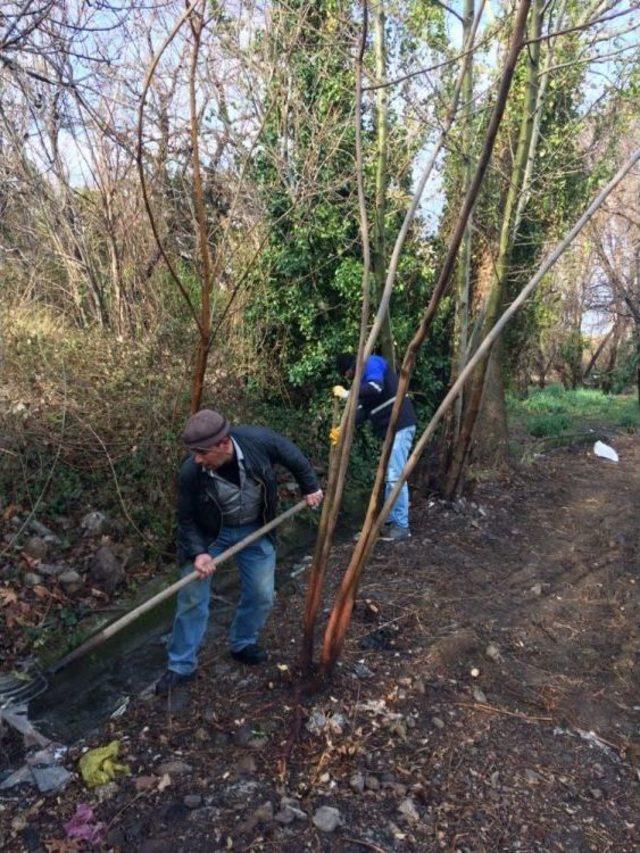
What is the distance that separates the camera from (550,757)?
3.46 metres

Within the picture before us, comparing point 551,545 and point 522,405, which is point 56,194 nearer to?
point 551,545

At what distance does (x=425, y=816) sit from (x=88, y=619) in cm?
295

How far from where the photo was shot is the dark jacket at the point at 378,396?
6.23 meters

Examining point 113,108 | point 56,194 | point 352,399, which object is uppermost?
point 113,108

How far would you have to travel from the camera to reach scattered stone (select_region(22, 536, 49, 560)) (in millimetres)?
5258

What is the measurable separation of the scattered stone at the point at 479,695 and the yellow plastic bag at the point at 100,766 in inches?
74.7

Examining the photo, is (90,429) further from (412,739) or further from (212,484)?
(412,739)

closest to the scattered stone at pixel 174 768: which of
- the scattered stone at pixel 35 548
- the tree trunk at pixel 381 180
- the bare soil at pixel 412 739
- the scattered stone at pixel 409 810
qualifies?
the bare soil at pixel 412 739

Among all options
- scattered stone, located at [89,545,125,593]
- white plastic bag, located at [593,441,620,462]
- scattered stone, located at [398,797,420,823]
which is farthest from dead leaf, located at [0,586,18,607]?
white plastic bag, located at [593,441,620,462]

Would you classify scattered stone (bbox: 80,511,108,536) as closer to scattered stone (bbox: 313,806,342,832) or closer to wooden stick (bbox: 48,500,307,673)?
wooden stick (bbox: 48,500,307,673)

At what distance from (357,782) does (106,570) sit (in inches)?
115

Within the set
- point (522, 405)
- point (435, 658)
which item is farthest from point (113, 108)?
point (522, 405)

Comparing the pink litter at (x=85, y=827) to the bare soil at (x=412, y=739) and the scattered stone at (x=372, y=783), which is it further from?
the scattered stone at (x=372, y=783)

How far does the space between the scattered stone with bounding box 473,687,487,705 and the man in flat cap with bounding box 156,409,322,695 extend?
1.27 metres
